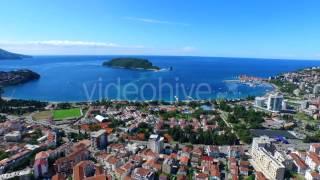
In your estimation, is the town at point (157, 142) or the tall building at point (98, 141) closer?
the town at point (157, 142)

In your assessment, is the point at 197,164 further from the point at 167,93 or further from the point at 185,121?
the point at 167,93

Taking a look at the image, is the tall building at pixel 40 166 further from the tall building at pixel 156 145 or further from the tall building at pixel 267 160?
the tall building at pixel 267 160

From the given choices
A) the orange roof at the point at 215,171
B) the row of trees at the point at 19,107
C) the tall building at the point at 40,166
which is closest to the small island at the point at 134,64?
the row of trees at the point at 19,107

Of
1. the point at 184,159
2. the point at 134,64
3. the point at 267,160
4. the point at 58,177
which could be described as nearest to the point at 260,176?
the point at 267,160

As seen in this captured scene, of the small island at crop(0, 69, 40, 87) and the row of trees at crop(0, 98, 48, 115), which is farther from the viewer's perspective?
the small island at crop(0, 69, 40, 87)

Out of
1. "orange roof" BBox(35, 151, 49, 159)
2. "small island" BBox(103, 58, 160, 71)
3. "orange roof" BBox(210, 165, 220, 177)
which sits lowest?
"orange roof" BBox(210, 165, 220, 177)

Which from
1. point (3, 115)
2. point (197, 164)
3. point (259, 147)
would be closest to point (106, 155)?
point (197, 164)

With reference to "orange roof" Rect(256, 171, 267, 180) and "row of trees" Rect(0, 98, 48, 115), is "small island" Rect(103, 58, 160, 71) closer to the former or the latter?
"row of trees" Rect(0, 98, 48, 115)

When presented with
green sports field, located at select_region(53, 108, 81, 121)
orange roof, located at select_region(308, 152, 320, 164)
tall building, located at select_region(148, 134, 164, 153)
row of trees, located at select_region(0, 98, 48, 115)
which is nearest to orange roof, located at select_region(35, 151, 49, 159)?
tall building, located at select_region(148, 134, 164, 153)
